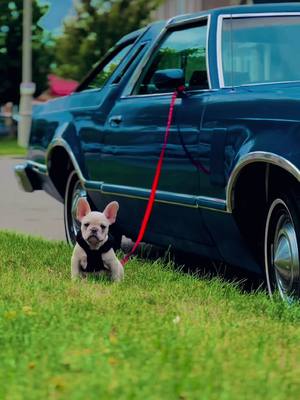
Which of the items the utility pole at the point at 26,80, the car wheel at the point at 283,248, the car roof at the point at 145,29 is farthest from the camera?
the utility pole at the point at 26,80

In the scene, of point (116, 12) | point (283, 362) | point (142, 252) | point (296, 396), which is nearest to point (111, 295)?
point (283, 362)

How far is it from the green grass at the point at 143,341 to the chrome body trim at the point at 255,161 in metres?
0.54

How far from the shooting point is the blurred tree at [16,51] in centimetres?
5247

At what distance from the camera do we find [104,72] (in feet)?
29.2

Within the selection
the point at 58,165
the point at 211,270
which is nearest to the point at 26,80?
the point at 58,165

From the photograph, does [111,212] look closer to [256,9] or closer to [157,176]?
[157,176]

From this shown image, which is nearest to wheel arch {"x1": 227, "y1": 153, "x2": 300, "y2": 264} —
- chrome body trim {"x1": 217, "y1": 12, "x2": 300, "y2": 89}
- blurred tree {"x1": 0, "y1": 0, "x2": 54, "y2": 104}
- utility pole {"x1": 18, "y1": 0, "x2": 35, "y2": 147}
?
chrome body trim {"x1": 217, "y1": 12, "x2": 300, "y2": 89}

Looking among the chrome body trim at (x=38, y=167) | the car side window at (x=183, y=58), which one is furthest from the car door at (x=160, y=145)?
the chrome body trim at (x=38, y=167)

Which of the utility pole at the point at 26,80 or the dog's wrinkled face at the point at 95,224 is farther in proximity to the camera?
the utility pole at the point at 26,80

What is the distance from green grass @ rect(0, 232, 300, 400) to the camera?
3.74m

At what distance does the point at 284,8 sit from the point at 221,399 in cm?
410

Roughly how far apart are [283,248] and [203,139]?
873mm

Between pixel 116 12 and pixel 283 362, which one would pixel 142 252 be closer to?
pixel 283 362

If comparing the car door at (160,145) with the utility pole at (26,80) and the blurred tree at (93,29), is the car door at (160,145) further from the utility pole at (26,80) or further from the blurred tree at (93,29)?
the blurred tree at (93,29)
